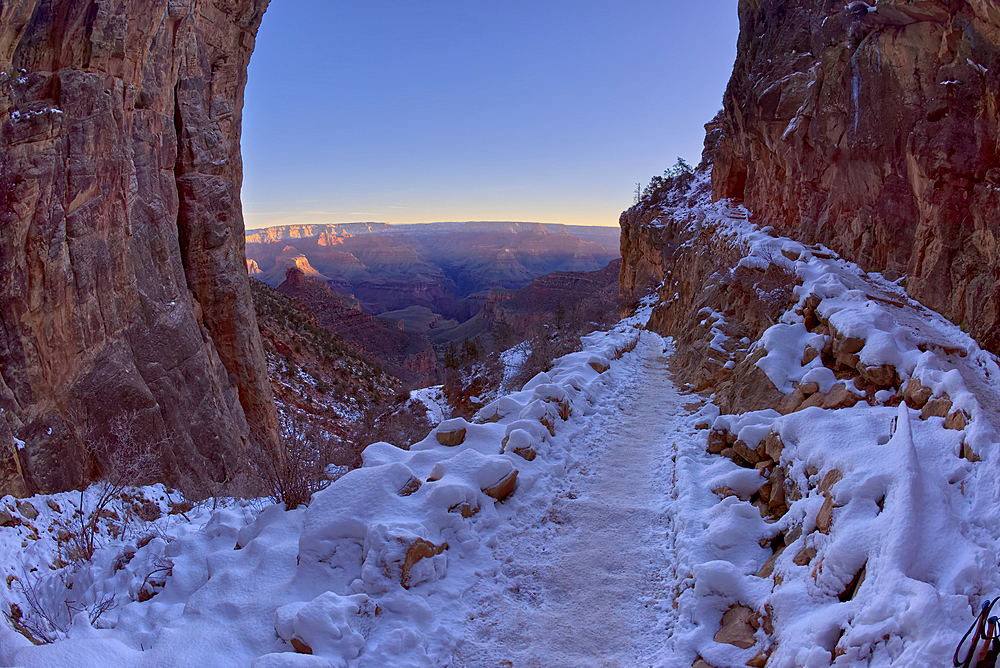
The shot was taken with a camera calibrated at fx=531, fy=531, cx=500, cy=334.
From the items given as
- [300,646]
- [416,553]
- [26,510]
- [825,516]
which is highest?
[825,516]

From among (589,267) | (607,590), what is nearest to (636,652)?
(607,590)

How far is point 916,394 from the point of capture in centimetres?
539

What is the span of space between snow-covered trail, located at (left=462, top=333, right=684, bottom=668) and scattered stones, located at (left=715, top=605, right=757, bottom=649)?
0.52 meters

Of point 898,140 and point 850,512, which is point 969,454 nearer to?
point 850,512

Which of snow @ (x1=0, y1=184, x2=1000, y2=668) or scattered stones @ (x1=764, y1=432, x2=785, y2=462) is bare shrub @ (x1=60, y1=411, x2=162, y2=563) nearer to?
snow @ (x1=0, y1=184, x2=1000, y2=668)

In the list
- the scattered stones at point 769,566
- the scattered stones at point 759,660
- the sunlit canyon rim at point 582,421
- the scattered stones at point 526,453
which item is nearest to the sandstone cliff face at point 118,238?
the sunlit canyon rim at point 582,421

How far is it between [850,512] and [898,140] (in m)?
8.90

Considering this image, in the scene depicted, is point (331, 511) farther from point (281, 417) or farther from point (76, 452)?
point (281, 417)

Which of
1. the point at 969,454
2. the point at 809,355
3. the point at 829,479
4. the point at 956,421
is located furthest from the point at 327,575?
the point at 809,355

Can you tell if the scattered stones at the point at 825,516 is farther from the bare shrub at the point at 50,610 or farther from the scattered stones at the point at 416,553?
the bare shrub at the point at 50,610

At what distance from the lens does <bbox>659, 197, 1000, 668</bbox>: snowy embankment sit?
329cm

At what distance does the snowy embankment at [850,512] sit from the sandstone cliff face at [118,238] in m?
10.8

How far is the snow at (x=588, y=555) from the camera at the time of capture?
12.0ft

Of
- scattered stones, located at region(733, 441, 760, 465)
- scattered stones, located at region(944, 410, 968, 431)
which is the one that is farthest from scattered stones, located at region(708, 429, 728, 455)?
scattered stones, located at region(944, 410, 968, 431)
